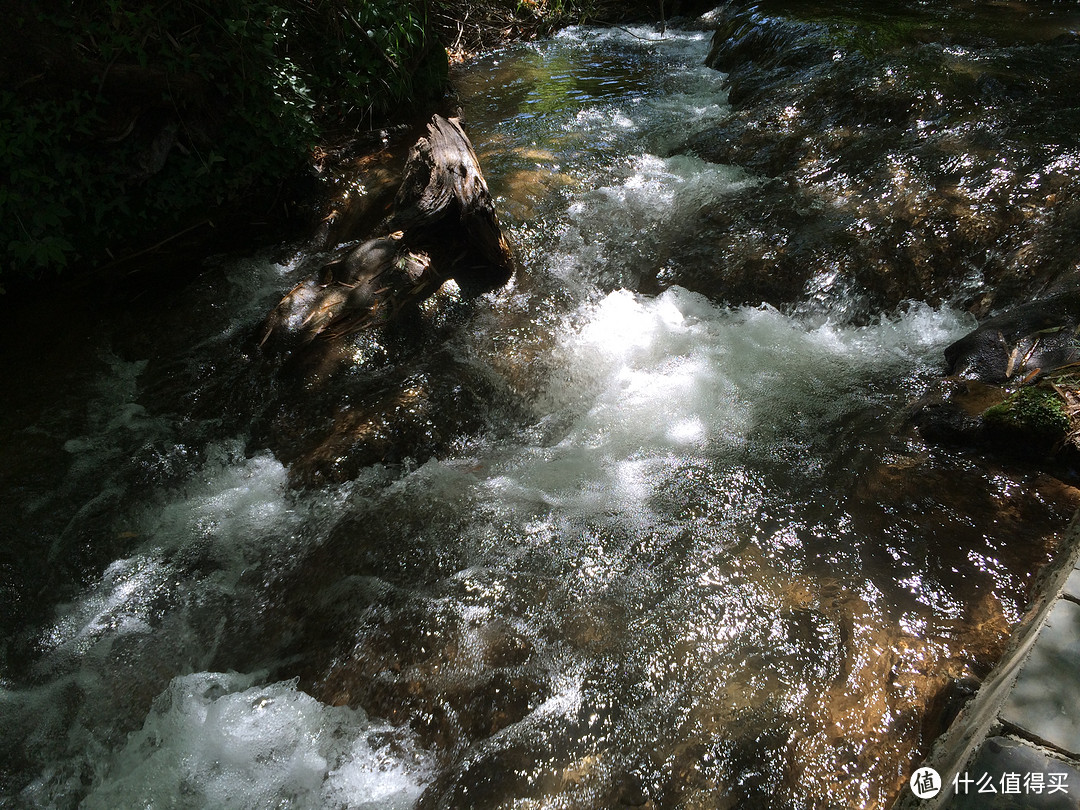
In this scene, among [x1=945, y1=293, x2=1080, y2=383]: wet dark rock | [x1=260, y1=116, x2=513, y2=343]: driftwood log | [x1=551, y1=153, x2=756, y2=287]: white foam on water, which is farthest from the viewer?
[x1=551, y1=153, x2=756, y2=287]: white foam on water

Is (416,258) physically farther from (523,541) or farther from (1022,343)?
(1022,343)

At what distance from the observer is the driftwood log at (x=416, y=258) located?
3.67m

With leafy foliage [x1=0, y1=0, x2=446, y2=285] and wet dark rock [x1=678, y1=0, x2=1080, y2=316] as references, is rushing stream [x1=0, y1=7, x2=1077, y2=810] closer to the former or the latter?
wet dark rock [x1=678, y1=0, x2=1080, y2=316]

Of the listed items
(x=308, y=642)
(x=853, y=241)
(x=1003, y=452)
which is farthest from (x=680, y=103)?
(x=308, y=642)

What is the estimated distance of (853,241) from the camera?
4.26m

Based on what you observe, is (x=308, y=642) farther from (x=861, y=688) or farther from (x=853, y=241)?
(x=853, y=241)

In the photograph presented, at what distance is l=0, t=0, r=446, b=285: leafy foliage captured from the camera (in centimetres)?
349

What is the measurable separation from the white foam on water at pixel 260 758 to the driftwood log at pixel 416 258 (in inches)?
82.6

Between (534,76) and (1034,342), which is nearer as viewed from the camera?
(1034,342)

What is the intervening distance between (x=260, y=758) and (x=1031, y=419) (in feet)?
11.3

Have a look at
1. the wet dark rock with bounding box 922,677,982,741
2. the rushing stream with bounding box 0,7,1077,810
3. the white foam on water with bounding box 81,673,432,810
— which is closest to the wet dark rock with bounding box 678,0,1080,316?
the rushing stream with bounding box 0,7,1077,810

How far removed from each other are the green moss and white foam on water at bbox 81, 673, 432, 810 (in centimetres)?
284

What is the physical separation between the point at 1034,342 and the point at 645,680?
9.05 ft

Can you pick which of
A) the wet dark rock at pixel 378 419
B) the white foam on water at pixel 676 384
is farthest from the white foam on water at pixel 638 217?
the wet dark rock at pixel 378 419
